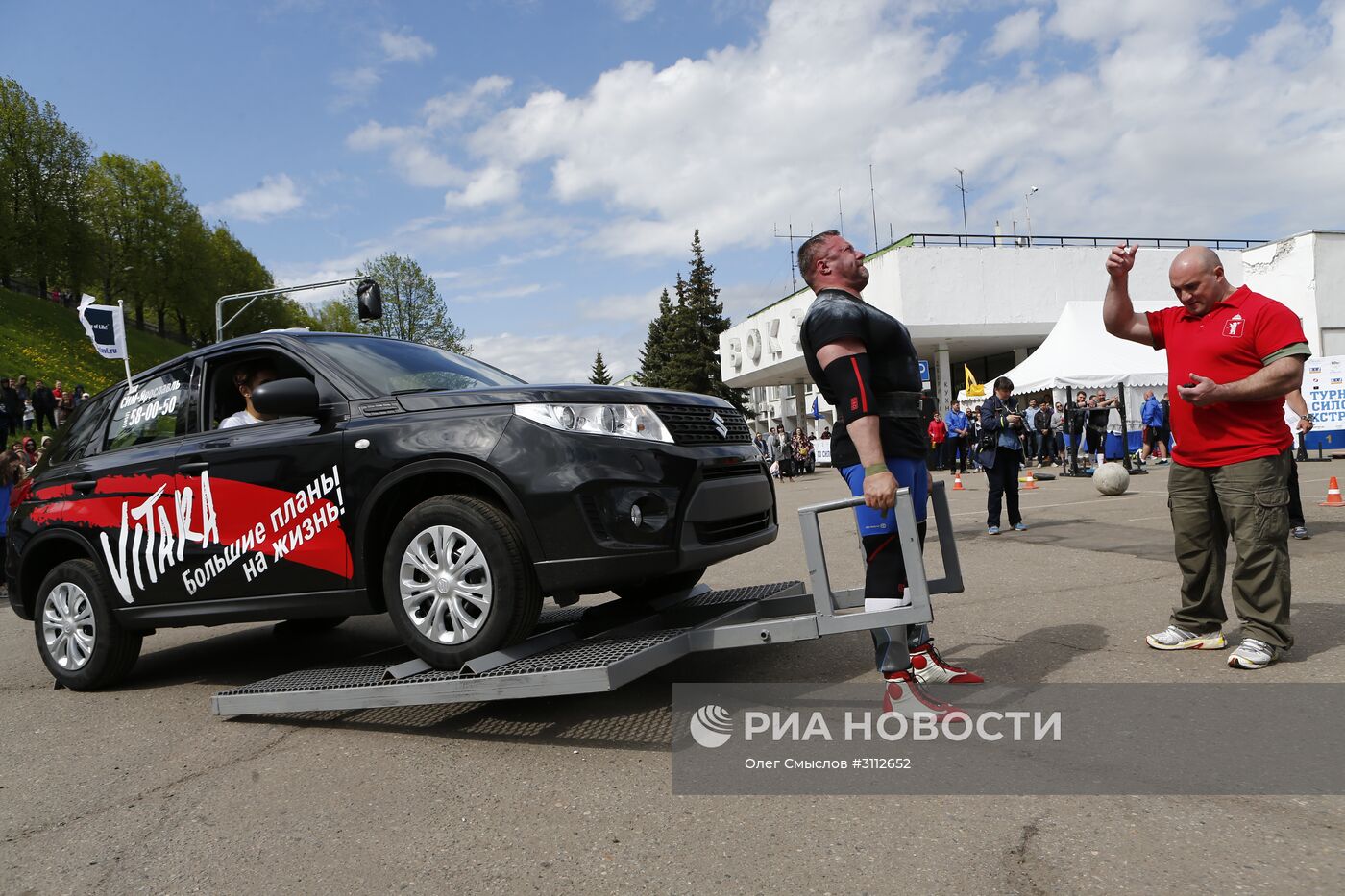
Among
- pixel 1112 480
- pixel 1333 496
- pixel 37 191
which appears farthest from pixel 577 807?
pixel 37 191

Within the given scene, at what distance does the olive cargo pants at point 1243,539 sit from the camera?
4.09 metres

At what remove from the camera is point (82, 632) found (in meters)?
5.22

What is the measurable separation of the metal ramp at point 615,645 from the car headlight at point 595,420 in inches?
30.1

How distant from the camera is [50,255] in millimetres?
45938

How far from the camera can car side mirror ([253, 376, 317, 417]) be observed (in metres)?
4.10

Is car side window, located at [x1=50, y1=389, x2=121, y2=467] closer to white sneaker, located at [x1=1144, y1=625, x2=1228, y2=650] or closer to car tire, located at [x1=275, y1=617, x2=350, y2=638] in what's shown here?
car tire, located at [x1=275, y1=617, x2=350, y2=638]

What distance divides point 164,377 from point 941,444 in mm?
23524

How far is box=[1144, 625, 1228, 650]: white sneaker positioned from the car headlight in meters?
2.65

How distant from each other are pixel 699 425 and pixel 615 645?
104 centimetres

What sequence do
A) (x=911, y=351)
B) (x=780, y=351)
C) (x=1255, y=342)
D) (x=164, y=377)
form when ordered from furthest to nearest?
(x=780, y=351) → (x=164, y=377) → (x=1255, y=342) → (x=911, y=351)

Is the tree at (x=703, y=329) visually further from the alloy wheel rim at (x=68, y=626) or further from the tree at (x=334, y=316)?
the alloy wheel rim at (x=68, y=626)

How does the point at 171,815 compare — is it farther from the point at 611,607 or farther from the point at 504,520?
the point at 611,607

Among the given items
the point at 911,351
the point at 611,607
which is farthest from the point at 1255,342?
the point at 611,607

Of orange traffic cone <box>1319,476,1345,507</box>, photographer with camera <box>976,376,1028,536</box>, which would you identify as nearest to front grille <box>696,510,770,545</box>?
photographer with camera <box>976,376,1028,536</box>
